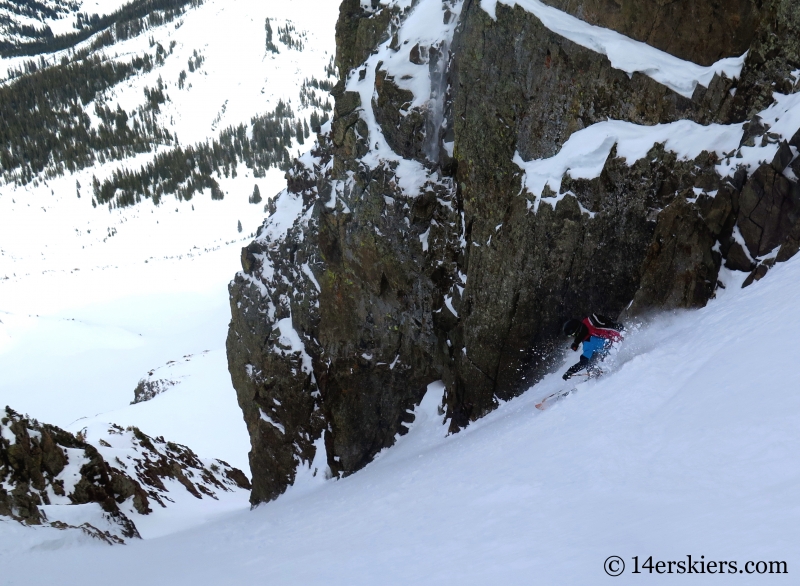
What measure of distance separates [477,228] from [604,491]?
841 centimetres

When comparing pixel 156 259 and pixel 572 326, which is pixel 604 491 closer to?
pixel 572 326

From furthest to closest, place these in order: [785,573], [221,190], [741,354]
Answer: [221,190]
[741,354]
[785,573]

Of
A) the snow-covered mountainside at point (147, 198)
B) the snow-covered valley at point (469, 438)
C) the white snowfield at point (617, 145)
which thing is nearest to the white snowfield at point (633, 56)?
the snow-covered valley at point (469, 438)

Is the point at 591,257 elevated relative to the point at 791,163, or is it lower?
lower

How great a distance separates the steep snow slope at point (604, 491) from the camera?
4.18 metres

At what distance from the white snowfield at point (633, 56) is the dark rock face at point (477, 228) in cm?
15

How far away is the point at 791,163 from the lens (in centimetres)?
877

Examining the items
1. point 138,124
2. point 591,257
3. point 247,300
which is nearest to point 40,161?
point 138,124

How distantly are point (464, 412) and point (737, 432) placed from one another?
29.9ft

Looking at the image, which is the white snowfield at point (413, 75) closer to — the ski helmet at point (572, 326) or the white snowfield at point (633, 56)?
the white snowfield at point (633, 56)

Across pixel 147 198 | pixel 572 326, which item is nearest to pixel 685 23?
pixel 572 326

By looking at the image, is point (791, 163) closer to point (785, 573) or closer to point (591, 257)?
point (591, 257)

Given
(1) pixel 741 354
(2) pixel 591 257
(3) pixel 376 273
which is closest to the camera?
(1) pixel 741 354

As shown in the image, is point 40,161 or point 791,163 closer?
point 791,163
